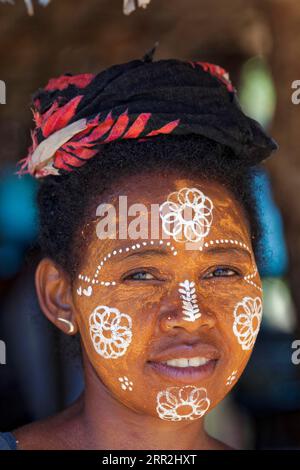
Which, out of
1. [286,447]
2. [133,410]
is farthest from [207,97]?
[286,447]

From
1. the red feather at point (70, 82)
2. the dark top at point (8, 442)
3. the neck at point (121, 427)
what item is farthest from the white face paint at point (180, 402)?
the red feather at point (70, 82)

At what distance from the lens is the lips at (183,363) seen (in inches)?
83.4

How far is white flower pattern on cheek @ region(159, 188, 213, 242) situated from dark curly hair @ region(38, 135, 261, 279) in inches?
3.7

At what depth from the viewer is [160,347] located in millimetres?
2121

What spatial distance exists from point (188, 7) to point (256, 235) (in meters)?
1.00

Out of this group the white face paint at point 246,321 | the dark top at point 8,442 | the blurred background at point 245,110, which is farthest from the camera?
the blurred background at point 245,110

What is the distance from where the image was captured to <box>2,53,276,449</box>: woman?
2.14m

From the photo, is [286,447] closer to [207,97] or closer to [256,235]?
[256,235]

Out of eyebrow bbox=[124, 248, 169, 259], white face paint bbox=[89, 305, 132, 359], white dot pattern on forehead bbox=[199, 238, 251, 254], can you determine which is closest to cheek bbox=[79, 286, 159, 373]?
white face paint bbox=[89, 305, 132, 359]

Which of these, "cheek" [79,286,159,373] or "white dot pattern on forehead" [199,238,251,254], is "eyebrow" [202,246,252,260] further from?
"cheek" [79,286,159,373]

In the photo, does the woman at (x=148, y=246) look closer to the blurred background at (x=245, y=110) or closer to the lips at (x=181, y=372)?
the lips at (x=181, y=372)

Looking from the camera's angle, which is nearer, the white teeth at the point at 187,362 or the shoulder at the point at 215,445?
the white teeth at the point at 187,362

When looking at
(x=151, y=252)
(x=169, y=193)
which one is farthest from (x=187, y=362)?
(x=169, y=193)

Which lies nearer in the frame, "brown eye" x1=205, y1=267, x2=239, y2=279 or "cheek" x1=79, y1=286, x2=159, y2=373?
"cheek" x1=79, y1=286, x2=159, y2=373
